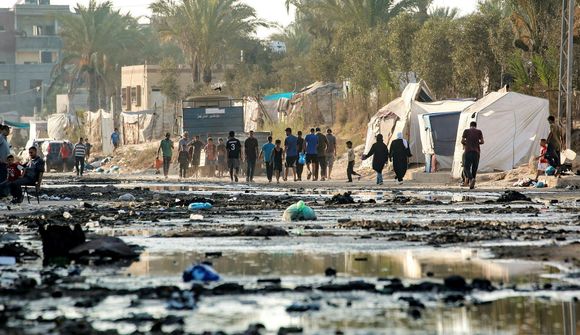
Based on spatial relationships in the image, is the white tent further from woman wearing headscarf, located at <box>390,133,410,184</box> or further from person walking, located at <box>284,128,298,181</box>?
person walking, located at <box>284,128,298,181</box>

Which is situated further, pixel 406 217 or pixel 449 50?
pixel 449 50

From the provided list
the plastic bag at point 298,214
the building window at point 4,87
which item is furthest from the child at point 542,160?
the building window at point 4,87

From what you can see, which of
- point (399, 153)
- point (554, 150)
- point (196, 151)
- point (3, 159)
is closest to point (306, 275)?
point (3, 159)

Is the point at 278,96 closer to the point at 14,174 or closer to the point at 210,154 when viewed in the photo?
the point at 210,154

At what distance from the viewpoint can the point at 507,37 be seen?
1874 inches

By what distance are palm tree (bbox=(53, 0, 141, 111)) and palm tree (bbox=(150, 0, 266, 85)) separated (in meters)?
12.3

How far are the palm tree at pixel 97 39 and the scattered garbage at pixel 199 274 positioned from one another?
80386 mm

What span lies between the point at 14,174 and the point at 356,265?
535 inches

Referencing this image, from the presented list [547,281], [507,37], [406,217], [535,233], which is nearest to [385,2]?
[507,37]

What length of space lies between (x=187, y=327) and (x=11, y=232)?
9.34 metres

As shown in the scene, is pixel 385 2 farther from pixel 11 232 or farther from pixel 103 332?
pixel 103 332

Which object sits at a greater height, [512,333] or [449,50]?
[449,50]

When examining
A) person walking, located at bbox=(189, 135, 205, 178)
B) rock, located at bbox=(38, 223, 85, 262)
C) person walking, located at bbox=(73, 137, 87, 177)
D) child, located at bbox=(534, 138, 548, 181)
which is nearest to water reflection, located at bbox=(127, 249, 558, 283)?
rock, located at bbox=(38, 223, 85, 262)

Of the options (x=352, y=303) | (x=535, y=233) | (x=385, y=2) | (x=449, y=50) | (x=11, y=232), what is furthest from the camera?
(x=385, y=2)
